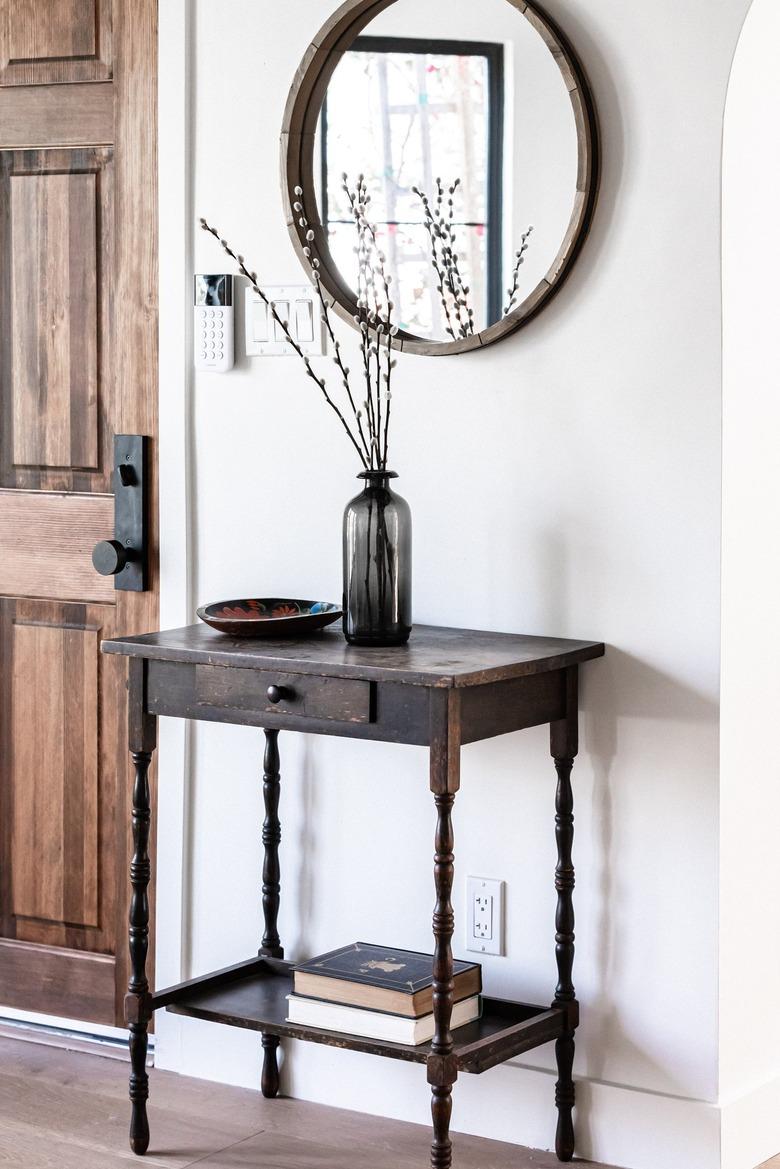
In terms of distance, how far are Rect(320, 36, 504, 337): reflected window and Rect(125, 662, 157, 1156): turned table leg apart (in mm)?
787

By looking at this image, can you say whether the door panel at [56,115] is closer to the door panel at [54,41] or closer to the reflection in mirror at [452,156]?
the door panel at [54,41]

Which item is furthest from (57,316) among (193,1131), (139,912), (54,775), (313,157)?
(193,1131)

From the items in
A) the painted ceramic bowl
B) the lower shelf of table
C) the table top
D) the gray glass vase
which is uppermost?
the gray glass vase

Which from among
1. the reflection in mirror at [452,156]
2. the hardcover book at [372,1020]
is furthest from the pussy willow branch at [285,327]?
the hardcover book at [372,1020]

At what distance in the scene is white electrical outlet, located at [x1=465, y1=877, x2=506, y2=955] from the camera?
7.82 feet

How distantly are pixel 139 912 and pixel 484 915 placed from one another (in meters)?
0.56

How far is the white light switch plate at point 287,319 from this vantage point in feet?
8.16

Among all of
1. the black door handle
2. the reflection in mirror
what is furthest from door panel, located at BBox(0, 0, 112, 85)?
the black door handle

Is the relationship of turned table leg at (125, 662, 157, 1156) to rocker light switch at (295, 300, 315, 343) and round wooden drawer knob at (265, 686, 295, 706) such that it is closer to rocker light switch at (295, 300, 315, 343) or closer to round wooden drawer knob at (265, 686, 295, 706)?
round wooden drawer knob at (265, 686, 295, 706)

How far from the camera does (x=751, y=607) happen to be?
2.28 m

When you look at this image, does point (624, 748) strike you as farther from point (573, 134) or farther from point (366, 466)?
point (573, 134)

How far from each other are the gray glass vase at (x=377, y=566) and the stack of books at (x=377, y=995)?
0.51m

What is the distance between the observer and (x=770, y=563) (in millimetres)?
2361

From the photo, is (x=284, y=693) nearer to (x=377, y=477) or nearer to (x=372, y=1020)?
(x=377, y=477)
